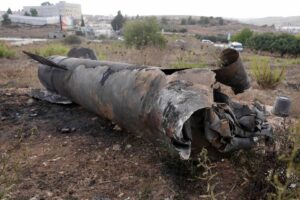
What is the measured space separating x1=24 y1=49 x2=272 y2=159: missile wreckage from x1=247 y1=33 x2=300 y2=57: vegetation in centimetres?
2489

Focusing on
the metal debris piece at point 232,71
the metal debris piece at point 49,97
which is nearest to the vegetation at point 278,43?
the metal debris piece at point 49,97

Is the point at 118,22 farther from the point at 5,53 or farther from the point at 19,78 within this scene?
the point at 19,78

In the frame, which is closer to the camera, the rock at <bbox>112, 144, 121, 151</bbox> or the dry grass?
the rock at <bbox>112, 144, 121, 151</bbox>

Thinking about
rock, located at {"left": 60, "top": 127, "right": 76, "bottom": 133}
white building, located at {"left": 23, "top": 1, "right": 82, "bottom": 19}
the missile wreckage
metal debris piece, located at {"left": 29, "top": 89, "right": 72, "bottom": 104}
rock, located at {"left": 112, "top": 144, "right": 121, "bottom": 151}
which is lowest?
rock, located at {"left": 60, "top": 127, "right": 76, "bottom": 133}

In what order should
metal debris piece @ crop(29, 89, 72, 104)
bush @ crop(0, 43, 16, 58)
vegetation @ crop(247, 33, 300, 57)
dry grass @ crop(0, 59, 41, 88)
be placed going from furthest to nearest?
vegetation @ crop(247, 33, 300, 57)
bush @ crop(0, 43, 16, 58)
dry grass @ crop(0, 59, 41, 88)
metal debris piece @ crop(29, 89, 72, 104)

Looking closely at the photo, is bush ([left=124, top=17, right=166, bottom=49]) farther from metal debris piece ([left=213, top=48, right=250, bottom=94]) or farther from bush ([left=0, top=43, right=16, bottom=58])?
metal debris piece ([left=213, top=48, right=250, bottom=94])

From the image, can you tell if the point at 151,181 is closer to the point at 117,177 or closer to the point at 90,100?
the point at 117,177

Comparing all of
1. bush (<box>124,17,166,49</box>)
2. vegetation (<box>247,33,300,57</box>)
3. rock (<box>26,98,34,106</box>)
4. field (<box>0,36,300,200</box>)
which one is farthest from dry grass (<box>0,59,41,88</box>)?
vegetation (<box>247,33,300,57</box>)

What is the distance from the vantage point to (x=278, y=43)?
27516 mm

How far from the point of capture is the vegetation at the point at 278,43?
2548 centimetres

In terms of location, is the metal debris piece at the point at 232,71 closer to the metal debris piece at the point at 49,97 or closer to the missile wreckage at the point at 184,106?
the missile wreckage at the point at 184,106

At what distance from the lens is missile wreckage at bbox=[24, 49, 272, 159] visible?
2.56 metres

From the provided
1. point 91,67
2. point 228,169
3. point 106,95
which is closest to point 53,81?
point 91,67

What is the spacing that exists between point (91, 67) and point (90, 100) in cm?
53
